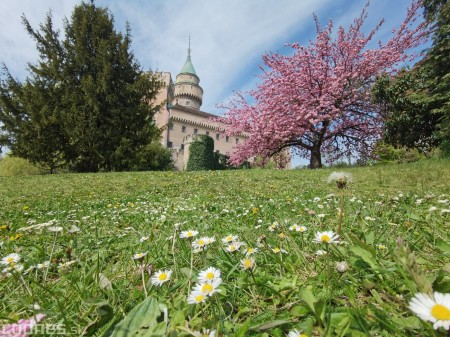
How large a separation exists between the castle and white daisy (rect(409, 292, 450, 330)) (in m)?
40.7

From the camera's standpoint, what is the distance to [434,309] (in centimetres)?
53

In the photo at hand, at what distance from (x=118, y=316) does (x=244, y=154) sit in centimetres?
1797

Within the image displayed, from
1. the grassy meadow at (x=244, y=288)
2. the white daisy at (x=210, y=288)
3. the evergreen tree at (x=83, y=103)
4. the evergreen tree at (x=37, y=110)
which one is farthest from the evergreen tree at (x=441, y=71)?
the evergreen tree at (x=37, y=110)

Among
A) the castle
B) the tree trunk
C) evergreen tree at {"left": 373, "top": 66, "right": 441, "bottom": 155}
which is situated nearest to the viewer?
evergreen tree at {"left": 373, "top": 66, "right": 441, "bottom": 155}

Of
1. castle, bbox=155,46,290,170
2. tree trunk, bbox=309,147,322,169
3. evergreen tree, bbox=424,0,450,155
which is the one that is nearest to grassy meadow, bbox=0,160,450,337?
evergreen tree, bbox=424,0,450,155

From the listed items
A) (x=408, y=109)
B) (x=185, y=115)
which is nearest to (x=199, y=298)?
(x=408, y=109)

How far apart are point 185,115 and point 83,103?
33.0m

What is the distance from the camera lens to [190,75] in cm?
5800

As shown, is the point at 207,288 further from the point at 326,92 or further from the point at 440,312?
the point at 326,92

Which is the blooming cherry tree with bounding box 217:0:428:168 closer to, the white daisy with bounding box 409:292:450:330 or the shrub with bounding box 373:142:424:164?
the shrub with bounding box 373:142:424:164

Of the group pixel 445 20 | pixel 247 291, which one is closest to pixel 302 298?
pixel 247 291

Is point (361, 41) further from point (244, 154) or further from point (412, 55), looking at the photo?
point (244, 154)

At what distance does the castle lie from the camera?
160ft

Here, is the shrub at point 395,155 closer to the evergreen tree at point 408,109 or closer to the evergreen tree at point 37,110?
the evergreen tree at point 408,109
